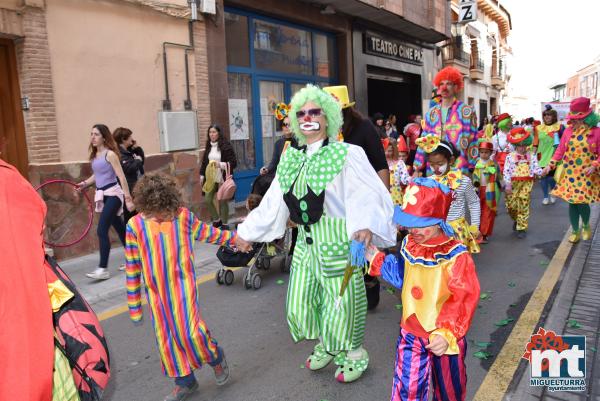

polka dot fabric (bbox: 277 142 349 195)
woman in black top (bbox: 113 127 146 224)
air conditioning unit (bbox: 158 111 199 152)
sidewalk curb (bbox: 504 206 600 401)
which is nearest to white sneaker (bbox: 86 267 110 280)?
woman in black top (bbox: 113 127 146 224)

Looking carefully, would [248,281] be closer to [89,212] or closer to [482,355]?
[482,355]

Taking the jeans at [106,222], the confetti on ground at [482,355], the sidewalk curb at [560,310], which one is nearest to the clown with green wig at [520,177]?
the sidewalk curb at [560,310]

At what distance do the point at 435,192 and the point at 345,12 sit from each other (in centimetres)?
1292

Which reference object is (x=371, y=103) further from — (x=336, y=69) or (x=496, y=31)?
(x=496, y=31)

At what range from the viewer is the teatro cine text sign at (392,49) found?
1580 centimetres

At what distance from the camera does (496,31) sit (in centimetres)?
3581

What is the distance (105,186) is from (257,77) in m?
5.99

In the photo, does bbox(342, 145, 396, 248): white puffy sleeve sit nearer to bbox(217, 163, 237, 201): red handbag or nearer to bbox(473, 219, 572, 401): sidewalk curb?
bbox(473, 219, 572, 401): sidewalk curb

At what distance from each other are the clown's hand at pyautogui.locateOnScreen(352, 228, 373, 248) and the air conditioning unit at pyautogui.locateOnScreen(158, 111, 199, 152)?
649cm

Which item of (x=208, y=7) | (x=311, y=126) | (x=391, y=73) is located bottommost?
(x=311, y=126)

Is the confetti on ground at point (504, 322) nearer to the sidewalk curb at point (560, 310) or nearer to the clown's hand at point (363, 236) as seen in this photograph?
the sidewalk curb at point (560, 310)

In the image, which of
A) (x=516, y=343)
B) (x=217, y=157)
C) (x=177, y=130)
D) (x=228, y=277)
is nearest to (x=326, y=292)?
(x=516, y=343)

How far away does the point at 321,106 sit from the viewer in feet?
10.7

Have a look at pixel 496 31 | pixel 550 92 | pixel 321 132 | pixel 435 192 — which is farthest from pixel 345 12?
pixel 550 92
